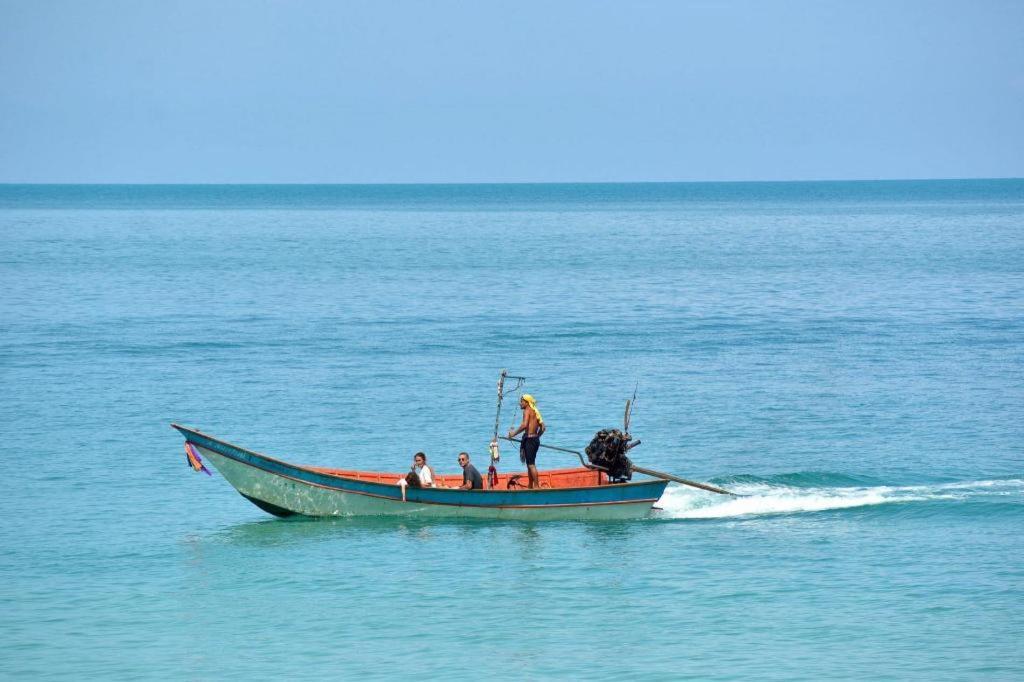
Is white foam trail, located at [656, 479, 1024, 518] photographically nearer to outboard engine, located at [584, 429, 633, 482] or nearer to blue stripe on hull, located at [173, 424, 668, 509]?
outboard engine, located at [584, 429, 633, 482]

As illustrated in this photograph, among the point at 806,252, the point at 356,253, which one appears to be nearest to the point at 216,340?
the point at 356,253

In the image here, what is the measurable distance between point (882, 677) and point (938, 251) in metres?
89.5

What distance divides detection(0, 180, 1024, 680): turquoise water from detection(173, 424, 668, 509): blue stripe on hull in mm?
524

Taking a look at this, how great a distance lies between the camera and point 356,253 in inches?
4203

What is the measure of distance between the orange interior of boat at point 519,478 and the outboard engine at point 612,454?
0.60 m

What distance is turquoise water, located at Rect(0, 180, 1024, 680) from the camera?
19156 mm

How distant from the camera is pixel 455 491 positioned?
24.9m

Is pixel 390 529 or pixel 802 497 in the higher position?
pixel 802 497

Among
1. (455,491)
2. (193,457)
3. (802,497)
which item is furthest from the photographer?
(802,497)

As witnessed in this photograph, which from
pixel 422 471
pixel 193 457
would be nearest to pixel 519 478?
pixel 422 471

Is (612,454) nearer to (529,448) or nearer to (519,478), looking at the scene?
(529,448)

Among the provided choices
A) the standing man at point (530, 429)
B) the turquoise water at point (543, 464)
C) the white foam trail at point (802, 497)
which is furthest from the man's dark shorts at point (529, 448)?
the white foam trail at point (802, 497)

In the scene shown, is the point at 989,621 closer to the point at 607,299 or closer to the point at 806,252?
the point at 607,299

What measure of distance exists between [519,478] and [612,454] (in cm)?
231
